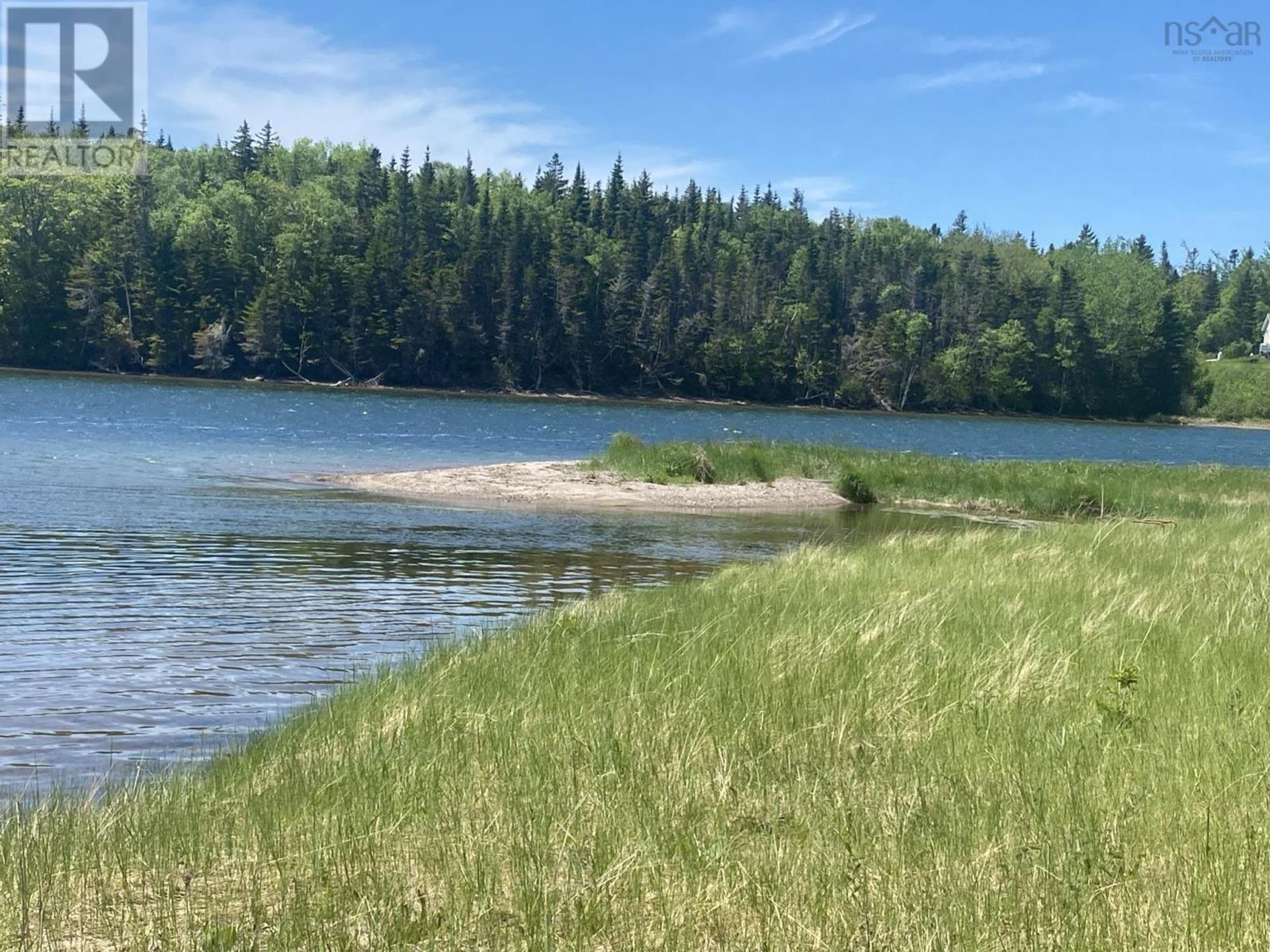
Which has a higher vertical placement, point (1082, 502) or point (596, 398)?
point (596, 398)

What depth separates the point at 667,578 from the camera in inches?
879

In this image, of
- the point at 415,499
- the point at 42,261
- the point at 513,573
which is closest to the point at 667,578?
the point at 513,573

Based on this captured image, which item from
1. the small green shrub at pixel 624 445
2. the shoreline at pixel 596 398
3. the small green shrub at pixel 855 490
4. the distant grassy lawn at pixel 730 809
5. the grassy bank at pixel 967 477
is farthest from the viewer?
the shoreline at pixel 596 398

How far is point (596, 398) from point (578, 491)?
101m

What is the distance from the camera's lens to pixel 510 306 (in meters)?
138

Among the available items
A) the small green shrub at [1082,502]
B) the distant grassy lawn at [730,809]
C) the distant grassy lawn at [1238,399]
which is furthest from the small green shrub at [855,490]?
the distant grassy lawn at [1238,399]

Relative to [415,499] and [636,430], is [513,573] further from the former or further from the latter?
[636,430]

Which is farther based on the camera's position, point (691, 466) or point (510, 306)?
point (510, 306)

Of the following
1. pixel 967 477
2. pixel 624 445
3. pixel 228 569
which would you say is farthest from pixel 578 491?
pixel 228 569

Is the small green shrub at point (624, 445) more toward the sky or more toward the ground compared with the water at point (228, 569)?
more toward the sky

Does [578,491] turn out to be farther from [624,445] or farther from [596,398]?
[596,398]

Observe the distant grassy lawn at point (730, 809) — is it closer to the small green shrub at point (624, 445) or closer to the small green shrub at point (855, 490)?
the small green shrub at point (855, 490)

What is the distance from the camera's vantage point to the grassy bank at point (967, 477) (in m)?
38.8

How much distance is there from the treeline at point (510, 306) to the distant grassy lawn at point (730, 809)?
128 metres
